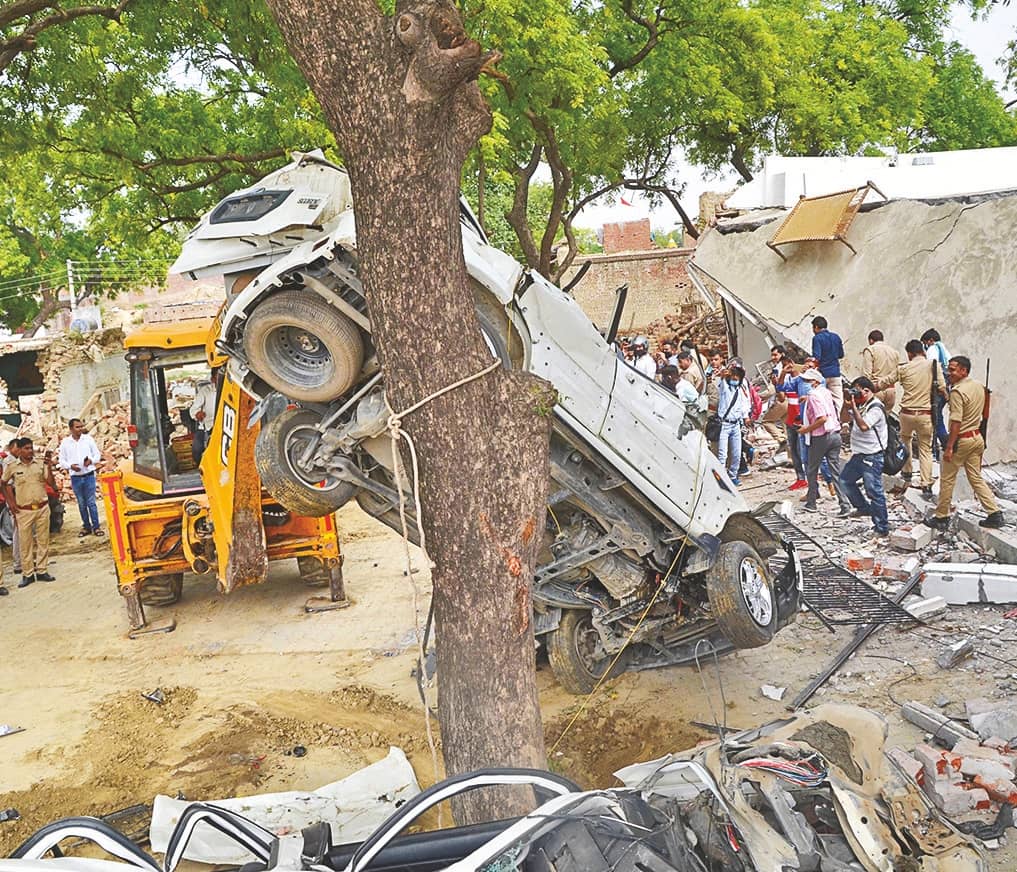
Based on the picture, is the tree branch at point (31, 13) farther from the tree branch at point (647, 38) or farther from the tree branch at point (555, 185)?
the tree branch at point (647, 38)

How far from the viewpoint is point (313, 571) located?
10.1 meters

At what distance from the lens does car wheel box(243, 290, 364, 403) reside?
16.3 feet

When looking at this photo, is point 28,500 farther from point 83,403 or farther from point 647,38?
point 647,38

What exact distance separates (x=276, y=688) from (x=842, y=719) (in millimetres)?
4930

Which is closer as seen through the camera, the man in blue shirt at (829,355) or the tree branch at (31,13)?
the tree branch at (31,13)

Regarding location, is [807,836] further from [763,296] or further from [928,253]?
[763,296]

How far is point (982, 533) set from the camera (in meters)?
9.02

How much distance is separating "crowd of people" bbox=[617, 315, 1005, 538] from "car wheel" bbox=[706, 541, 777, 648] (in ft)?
8.79

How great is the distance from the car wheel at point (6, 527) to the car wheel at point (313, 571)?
569 cm

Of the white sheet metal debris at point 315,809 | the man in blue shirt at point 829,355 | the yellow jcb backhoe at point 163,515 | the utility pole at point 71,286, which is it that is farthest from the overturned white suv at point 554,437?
the utility pole at point 71,286

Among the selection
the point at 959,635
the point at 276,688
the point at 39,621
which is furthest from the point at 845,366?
the point at 39,621

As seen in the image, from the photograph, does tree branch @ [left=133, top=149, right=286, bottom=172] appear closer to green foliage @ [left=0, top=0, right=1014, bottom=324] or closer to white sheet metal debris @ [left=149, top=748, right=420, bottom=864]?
green foliage @ [left=0, top=0, right=1014, bottom=324]

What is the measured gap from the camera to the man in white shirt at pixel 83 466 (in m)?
13.1

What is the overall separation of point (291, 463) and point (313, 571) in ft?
15.9
